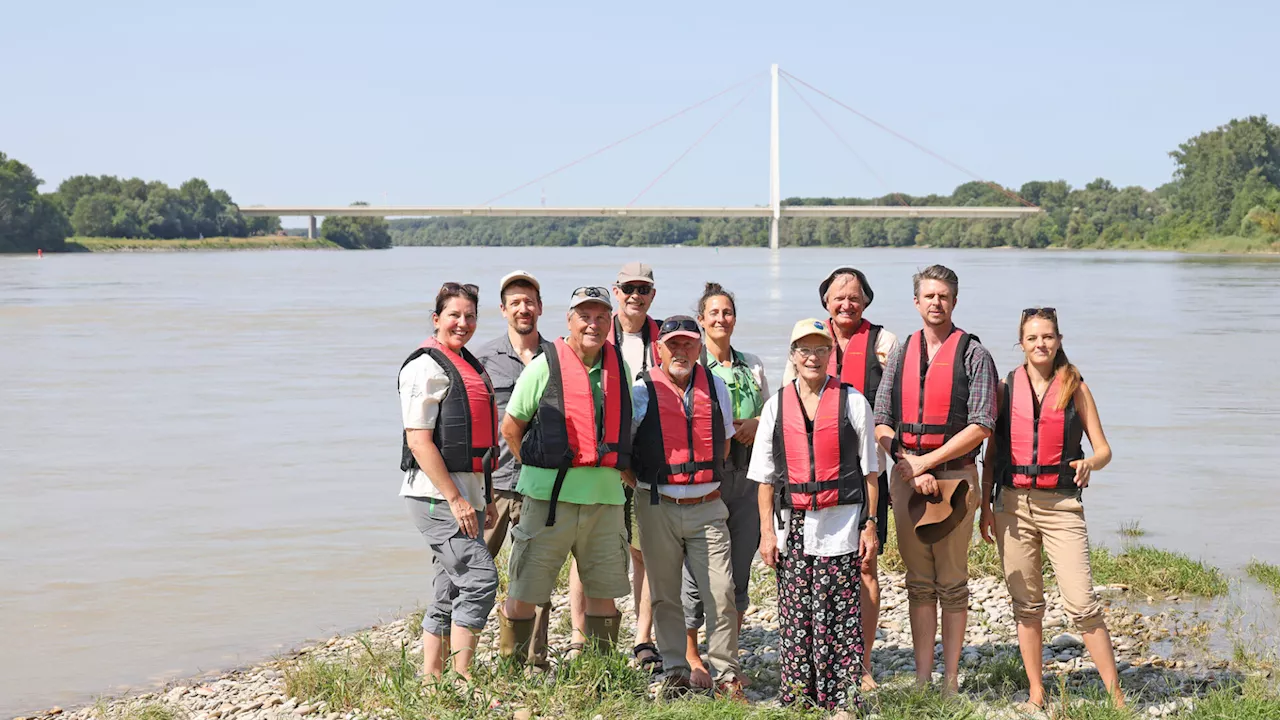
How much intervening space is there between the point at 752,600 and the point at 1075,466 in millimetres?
2313

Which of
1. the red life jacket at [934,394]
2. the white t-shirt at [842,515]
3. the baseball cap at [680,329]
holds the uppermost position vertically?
the baseball cap at [680,329]

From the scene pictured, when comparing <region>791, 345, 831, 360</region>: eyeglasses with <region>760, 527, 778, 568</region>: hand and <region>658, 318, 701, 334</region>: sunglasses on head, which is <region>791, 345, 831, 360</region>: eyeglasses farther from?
<region>760, 527, 778, 568</region>: hand

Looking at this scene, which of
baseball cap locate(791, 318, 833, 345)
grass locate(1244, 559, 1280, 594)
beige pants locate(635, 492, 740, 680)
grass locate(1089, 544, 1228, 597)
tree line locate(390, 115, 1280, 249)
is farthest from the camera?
tree line locate(390, 115, 1280, 249)

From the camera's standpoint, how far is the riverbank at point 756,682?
468cm

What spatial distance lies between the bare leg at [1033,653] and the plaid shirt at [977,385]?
71cm

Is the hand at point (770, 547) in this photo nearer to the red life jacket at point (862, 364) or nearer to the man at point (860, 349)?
the man at point (860, 349)

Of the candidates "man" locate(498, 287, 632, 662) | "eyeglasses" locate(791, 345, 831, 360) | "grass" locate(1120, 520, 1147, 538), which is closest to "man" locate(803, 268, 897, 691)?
"eyeglasses" locate(791, 345, 831, 360)

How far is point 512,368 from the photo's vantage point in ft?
17.5

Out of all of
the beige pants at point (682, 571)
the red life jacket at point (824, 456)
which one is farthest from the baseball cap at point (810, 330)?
the beige pants at point (682, 571)

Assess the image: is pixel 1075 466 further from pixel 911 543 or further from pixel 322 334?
pixel 322 334

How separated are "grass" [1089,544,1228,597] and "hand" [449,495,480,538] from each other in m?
3.99

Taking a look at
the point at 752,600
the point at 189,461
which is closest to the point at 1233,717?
the point at 752,600

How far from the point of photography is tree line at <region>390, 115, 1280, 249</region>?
292 feet

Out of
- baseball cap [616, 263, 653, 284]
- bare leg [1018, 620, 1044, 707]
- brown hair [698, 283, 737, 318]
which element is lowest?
bare leg [1018, 620, 1044, 707]
